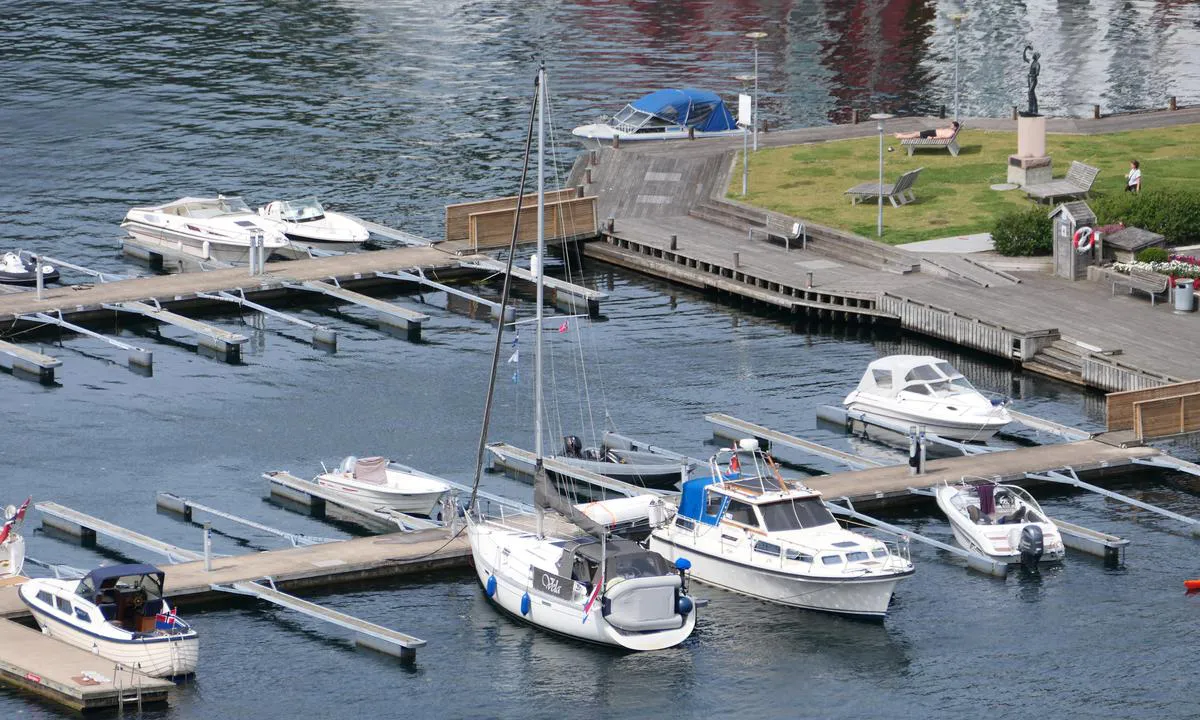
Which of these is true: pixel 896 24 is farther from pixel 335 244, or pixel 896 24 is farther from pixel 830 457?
pixel 830 457

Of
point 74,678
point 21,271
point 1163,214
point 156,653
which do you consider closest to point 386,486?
point 156,653

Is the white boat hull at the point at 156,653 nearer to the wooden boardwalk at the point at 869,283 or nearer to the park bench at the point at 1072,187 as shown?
the wooden boardwalk at the point at 869,283

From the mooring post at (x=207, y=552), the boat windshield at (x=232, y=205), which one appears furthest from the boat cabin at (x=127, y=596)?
the boat windshield at (x=232, y=205)

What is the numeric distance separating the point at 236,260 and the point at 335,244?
14.3 ft

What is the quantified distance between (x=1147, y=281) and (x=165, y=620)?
44.3m

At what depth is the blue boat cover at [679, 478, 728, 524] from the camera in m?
58.6

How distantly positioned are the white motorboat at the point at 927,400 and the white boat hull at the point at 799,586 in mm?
15238

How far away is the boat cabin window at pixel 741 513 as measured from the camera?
5775cm

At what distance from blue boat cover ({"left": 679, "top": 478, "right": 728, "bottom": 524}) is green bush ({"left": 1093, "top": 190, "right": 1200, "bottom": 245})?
3418 cm

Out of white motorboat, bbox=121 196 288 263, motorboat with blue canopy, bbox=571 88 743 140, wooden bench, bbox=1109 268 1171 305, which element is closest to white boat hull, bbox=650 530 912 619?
wooden bench, bbox=1109 268 1171 305

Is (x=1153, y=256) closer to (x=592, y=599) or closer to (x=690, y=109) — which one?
(x=690, y=109)

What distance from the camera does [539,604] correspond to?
55.1 metres

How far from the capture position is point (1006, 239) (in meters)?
87.6

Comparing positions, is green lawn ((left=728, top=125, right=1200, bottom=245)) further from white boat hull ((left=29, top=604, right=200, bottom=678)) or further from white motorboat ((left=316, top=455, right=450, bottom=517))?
white boat hull ((left=29, top=604, right=200, bottom=678))
